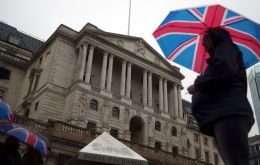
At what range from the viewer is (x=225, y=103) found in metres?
3.45

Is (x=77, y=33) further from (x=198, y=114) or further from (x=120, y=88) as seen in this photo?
(x=198, y=114)

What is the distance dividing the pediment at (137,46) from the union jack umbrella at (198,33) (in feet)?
112

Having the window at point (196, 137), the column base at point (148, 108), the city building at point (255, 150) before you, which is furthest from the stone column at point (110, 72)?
the city building at point (255, 150)

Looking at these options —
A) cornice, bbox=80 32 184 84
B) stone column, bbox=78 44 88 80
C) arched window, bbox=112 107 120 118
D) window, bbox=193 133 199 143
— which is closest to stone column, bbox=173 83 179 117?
cornice, bbox=80 32 184 84

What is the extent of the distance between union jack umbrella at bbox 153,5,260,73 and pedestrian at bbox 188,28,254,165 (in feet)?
4.47

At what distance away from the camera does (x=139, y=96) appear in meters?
43.5

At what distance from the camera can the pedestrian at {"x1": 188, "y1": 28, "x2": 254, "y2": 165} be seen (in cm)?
320

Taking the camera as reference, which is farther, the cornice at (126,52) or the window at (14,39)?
the window at (14,39)

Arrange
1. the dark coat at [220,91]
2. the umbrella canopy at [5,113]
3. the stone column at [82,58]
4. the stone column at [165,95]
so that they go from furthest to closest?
the stone column at [165,95] < the stone column at [82,58] < the umbrella canopy at [5,113] < the dark coat at [220,91]

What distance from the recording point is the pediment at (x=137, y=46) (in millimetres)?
40897

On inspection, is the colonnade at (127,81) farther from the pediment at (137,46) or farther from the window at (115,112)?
the window at (115,112)

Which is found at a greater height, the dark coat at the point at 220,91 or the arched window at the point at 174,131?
the arched window at the point at 174,131

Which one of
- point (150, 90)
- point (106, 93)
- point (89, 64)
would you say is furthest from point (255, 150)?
point (89, 64)

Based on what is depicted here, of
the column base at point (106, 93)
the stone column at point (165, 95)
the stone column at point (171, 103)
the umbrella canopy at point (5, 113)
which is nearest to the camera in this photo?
the umbrella canopy at point (5, 113)
